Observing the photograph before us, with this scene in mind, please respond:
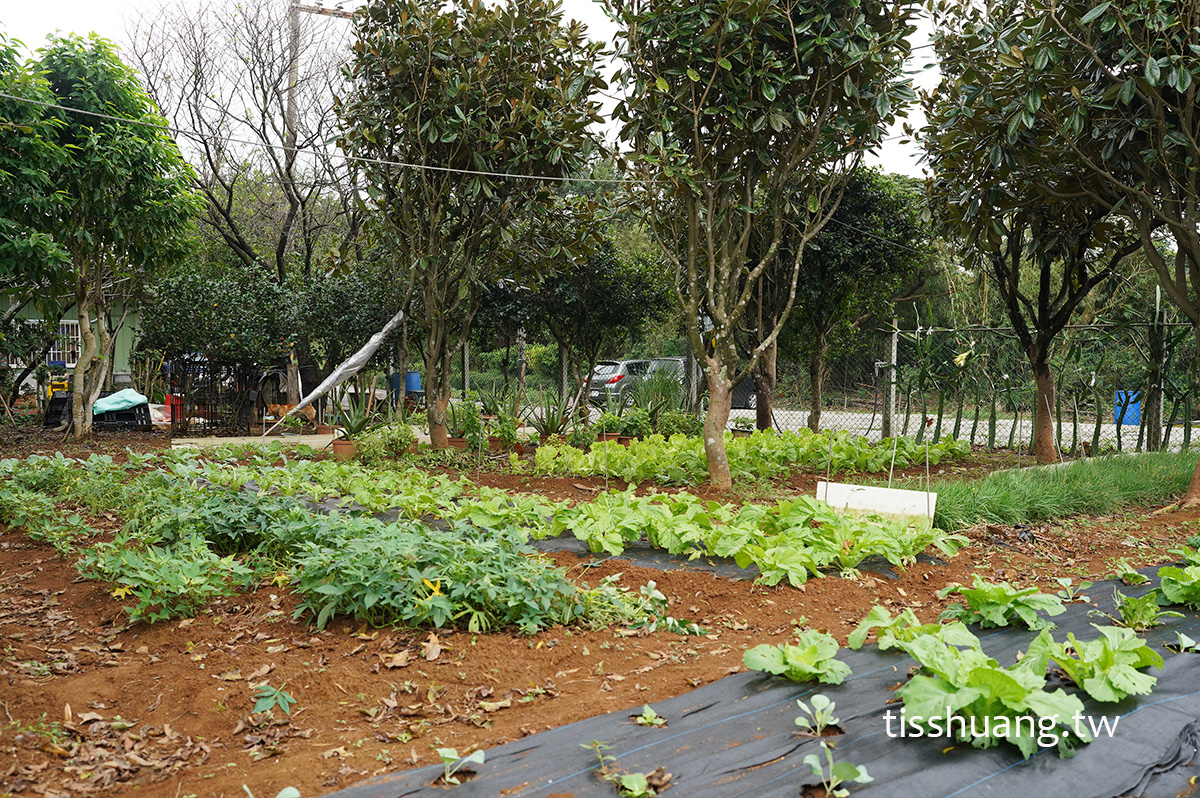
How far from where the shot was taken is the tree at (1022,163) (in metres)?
6.02

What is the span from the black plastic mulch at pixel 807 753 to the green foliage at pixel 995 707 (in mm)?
41

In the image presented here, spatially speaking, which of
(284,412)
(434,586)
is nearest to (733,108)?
(434,586)

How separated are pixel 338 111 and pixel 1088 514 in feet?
23.8

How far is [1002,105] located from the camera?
6602 millimetres

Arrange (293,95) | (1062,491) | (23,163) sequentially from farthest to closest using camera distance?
1. (293,95)
2. (23,163)
3. (1062,491)

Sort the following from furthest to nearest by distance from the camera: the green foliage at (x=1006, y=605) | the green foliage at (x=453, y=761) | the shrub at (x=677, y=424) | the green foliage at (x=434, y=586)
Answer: the shrub at (x=677, y=424), the green foliage at (x=434, y=586), the green foliage at (x=1006, y=605), the green foliage at (x=453, y=761)

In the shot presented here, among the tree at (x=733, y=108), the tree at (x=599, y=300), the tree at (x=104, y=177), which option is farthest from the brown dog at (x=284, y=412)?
the tree at (x=733, y=108)

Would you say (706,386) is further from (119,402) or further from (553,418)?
(119,402)

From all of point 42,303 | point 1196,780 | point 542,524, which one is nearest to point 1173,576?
point 1196,780

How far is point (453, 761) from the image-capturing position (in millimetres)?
2014

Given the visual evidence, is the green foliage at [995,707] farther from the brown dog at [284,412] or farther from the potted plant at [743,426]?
the brown dog at [284,412]

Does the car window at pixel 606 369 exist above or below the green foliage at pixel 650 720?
above

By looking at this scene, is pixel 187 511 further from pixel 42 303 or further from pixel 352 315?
pixel 352 315

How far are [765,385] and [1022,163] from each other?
3806mm
